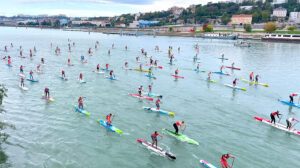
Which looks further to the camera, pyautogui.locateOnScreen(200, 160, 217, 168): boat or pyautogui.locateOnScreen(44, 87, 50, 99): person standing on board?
pyautogui.locateOnScreen(44, 87, 50, 99): person standing on board

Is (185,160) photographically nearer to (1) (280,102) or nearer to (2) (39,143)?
(2) (39,143)

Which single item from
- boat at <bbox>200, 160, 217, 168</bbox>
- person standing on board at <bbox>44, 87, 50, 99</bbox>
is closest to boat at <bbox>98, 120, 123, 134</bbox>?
boat at <bbox>200, 160, 217, 168</bbox>

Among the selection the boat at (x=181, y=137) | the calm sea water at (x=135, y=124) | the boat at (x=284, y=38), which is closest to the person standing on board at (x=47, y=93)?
the calm sea water at (x=135, y=124)

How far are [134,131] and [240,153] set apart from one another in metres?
10.2

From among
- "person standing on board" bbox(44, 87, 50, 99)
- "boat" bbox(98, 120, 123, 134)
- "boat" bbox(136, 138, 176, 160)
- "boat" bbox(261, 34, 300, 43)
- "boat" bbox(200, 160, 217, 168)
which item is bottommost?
"boat" bbox(200, 160, 217, 168)

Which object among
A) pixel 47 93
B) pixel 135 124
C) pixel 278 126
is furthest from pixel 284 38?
pixel 135 124

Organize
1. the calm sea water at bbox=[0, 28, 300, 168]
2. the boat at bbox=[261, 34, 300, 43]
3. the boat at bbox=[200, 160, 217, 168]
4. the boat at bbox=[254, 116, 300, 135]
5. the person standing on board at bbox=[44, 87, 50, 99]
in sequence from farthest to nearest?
the boat at bbox=[261, 34, 300, 43] → the person standing on board at bbox=[44, 87, 50, 99] → the boat at bbox=[254, 116, 300, 135] → the calm sea water at bbox=[0, 28, 300, 168] → the boat at bbox=[200, 160, 217, 168]

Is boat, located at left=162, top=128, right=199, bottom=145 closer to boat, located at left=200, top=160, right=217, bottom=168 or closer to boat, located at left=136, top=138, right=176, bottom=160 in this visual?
boat, located at left=136, top=138, right=176, bottom=160

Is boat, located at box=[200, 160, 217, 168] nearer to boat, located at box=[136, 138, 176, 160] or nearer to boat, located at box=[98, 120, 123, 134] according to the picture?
boat, located at box=[136, 138, 176, 160]

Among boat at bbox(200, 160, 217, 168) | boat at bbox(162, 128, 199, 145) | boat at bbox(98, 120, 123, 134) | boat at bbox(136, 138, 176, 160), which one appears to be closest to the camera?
boat at bbox(200, 160, 217, 168)

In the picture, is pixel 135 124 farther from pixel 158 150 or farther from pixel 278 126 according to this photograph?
pixel 278 126

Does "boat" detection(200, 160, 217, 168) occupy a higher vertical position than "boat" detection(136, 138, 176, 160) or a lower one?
lower

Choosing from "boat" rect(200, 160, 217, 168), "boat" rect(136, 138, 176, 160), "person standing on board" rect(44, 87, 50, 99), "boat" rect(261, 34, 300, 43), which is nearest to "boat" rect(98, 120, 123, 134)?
"boat" rect(136, 138, 176, 160)

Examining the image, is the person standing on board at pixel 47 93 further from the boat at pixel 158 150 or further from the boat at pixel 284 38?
the boat at pixel 284 38
